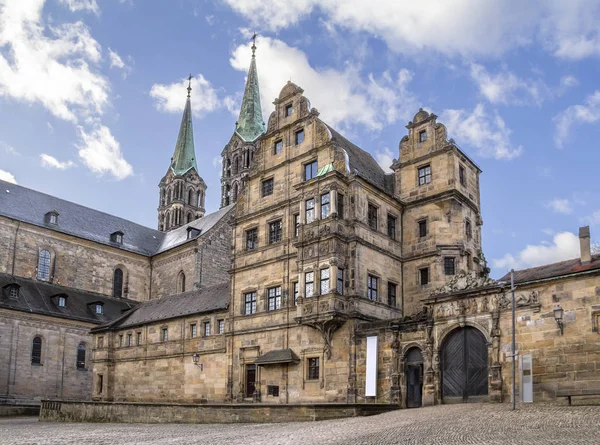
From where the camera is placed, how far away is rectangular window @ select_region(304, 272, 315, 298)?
34625 millimetres

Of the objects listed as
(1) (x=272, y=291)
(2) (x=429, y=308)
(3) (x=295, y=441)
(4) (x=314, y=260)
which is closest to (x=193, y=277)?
(1) (x=272, y=291)

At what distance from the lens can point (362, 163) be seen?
4025 cm

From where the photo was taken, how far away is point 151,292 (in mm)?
68188

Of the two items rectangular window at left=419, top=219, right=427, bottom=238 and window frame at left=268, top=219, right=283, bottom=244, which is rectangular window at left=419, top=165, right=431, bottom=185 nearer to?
rectangular window at left=419, top=219, right=427, bottom=238

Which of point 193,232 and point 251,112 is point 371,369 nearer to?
point 193,232

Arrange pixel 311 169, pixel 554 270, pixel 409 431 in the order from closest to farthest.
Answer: pixel 409 431 < pixel 554 270 < pixel 311 169

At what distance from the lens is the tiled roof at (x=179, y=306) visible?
43.5 metres

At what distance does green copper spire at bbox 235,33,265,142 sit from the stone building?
25711 millimetres

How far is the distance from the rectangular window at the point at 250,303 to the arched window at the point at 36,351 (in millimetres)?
24215

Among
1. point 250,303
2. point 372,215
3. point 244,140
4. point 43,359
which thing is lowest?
point 43,359

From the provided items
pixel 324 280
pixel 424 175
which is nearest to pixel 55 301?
pixel 324 280

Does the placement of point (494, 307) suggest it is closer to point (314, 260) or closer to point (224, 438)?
point (314, 260)

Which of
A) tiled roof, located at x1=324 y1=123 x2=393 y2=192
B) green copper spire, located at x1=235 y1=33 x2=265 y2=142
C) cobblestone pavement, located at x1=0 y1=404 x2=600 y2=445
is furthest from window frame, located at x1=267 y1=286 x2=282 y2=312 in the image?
green copper spire, located at x1=235 y1=33 x2=265 y2=142

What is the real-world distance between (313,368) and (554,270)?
1374cm
